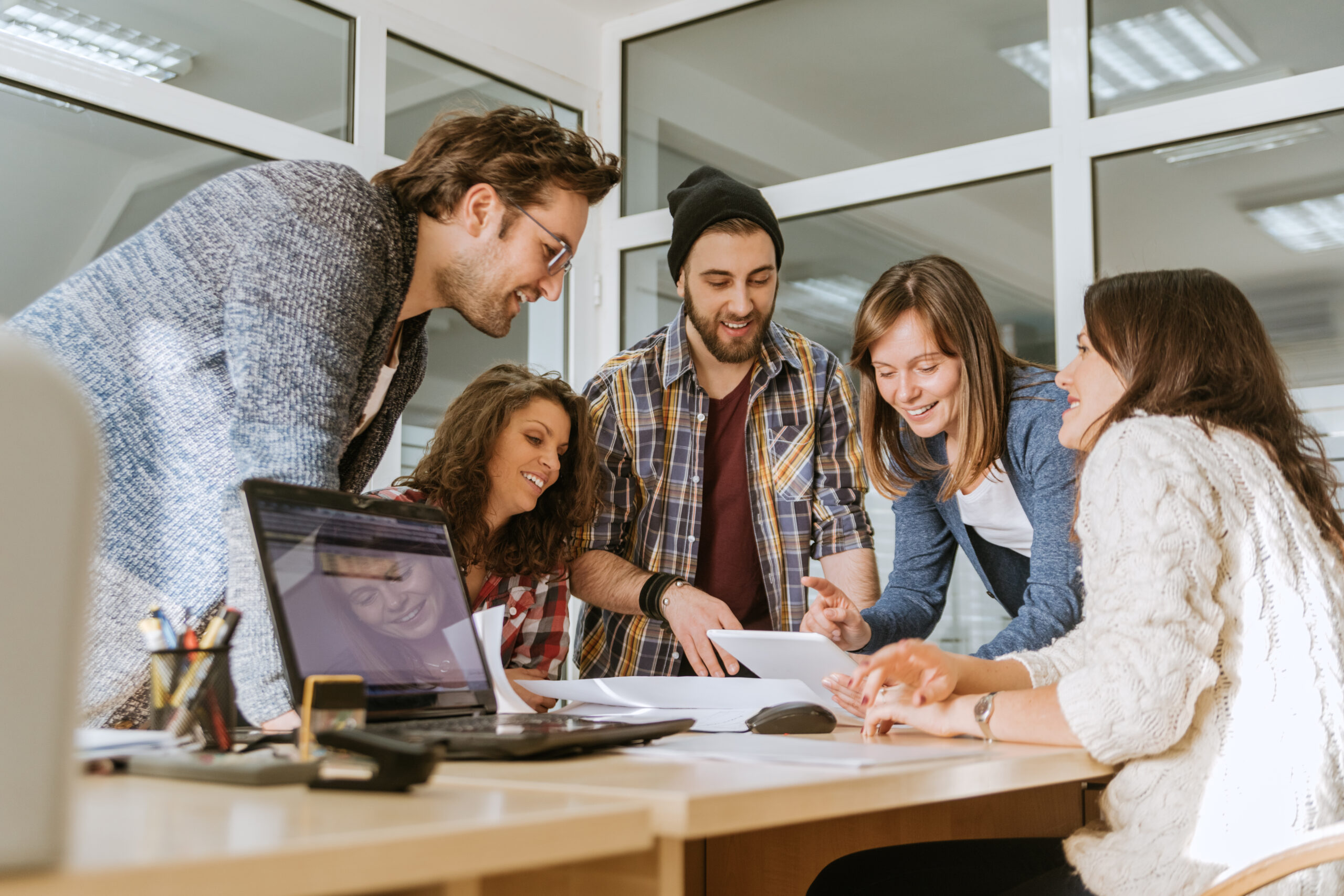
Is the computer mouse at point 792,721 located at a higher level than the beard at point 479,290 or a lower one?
lower

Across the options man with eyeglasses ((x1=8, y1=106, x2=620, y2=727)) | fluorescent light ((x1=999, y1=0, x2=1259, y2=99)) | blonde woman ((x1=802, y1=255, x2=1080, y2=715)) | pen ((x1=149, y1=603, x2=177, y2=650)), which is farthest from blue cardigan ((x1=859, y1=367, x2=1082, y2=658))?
fluorescent light ((x1=999, y1=0, x2=1259, y2=99))

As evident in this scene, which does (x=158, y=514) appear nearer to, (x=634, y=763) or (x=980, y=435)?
(x=634, y=763)

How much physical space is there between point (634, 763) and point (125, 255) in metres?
1.01

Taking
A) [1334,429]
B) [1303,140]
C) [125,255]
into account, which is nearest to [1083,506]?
[125,255]

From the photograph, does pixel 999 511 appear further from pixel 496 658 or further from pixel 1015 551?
pixel 496 658

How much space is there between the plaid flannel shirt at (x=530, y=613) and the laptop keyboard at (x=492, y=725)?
1072 millimetres

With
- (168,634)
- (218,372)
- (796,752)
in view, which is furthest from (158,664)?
(796,752)

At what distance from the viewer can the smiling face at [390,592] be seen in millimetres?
1171

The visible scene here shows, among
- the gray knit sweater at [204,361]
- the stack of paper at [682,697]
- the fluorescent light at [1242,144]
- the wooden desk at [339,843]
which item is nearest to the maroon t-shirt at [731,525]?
the stack of paper at [682,697]

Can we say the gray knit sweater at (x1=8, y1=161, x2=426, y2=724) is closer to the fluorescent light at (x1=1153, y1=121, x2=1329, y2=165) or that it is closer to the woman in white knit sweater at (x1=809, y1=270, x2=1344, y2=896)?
the woman in white knit sweater at (x1=809, y1=270, x2=1344, y2=896)

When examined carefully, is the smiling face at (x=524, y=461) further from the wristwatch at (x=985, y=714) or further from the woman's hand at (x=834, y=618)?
the wristwatch at (x=985, y=714)

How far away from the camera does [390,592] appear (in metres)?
1.23

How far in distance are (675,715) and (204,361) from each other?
2.54ft

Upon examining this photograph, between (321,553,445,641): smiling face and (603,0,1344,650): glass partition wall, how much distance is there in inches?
87.7
